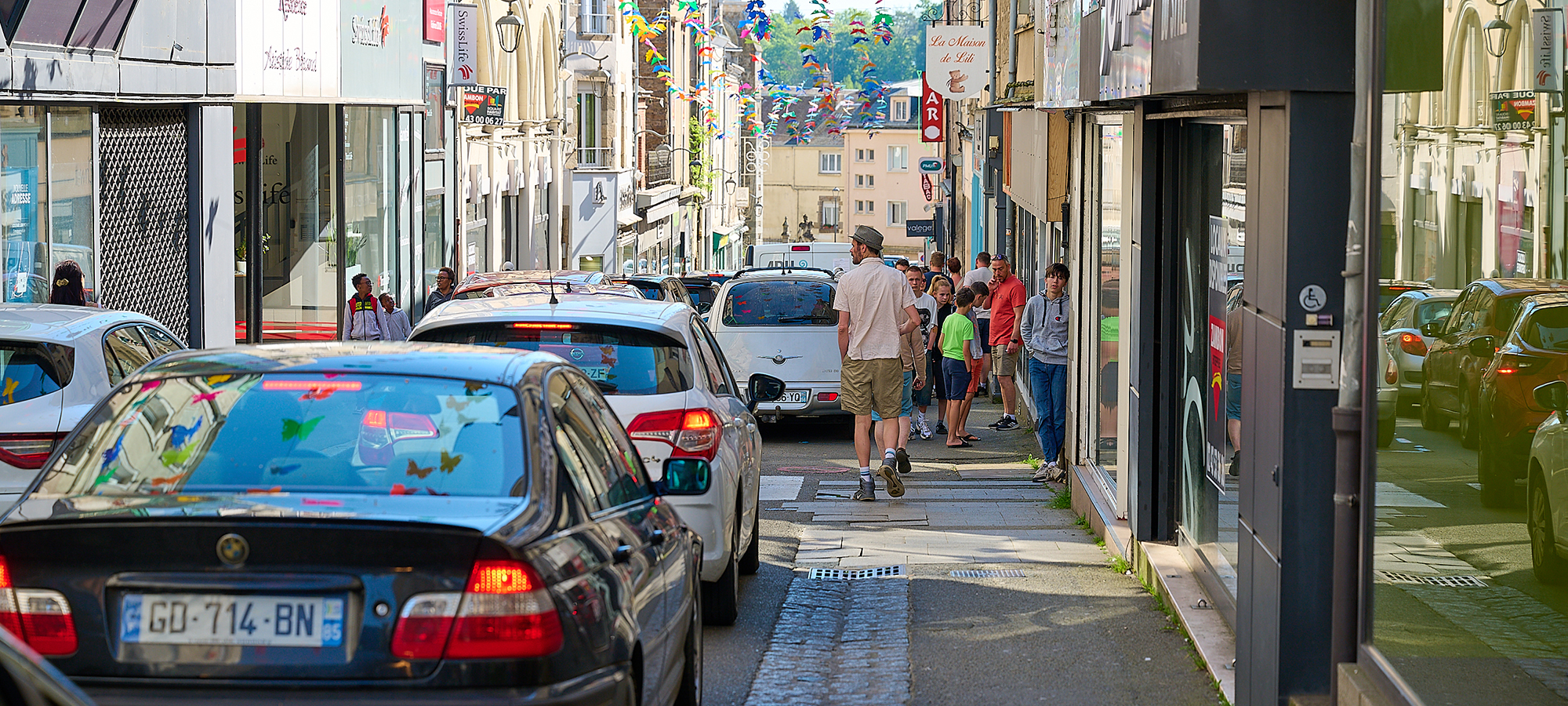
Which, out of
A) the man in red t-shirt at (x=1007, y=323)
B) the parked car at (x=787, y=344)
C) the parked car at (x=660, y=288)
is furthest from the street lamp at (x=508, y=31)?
the man in red t-shirt at (x=1007, y=323)

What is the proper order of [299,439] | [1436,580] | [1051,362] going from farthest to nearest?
[1051,362]
[1436,580]
[299,439]

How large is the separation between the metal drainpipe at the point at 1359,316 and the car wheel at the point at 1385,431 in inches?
1.0

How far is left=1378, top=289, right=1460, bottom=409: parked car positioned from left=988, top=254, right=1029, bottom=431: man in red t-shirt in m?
11.2

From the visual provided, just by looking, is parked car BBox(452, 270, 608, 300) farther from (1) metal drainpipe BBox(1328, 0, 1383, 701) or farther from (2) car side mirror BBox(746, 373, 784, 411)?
(1) metal drainpipe BBox(1328, 0, 1383, 701)

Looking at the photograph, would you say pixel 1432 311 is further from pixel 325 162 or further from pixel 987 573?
pixel 325 162

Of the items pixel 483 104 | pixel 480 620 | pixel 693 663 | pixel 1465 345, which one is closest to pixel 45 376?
pixel 693 663

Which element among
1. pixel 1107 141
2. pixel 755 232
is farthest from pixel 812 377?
pixel 755 232

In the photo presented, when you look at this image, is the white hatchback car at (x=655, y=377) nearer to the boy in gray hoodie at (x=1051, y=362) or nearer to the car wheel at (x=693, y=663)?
the car wheel at (x=693, y=663)

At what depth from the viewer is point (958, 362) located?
52.1 ft

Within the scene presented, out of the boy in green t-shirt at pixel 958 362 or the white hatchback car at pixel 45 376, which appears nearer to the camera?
the white hatchback car at pixel 45 376

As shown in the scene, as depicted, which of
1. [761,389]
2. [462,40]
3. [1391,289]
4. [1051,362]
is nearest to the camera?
[1391,289]

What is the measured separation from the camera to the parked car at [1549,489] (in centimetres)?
346

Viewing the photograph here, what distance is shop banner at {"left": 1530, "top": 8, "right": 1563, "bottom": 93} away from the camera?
11.7 ft

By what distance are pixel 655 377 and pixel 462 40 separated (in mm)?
23682
